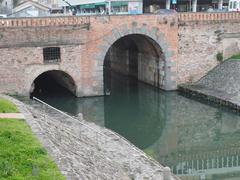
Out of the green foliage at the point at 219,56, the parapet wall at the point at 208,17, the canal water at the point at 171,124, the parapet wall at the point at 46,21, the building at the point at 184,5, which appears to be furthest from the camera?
the building at the point at 184,5

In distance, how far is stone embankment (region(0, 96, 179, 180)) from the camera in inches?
546

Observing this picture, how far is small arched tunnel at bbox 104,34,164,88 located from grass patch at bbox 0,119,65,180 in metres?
22.0

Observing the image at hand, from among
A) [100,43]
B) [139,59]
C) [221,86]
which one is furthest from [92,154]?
[139,59]

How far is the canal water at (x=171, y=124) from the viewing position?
2136 centimetres

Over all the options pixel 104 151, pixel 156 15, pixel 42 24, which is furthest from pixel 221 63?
pixel 104 151

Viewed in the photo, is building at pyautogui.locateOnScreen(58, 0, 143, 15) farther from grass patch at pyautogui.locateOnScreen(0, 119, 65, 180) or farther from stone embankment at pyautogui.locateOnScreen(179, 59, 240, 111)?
grass patch at pyautogui.locateOnScreen(0, 119, 65, 180)

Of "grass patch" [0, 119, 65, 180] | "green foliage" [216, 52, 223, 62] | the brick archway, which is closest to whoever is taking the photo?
"grass patch" [0, 119, 65, 180]

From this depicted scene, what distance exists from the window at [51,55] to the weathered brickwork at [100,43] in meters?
0.30

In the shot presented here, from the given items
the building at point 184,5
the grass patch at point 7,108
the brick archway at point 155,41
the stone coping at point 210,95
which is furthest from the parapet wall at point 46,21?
the building at point 184,5

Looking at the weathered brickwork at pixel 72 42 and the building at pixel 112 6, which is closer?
the weathered brickwork at pixel 72 42

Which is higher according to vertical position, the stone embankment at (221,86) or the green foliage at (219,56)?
the green foliage at (219,56)

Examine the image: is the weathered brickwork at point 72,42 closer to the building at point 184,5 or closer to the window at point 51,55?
the window at point 51,55

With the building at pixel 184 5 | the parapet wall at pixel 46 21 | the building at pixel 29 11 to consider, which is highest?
the building at pixel 184 5

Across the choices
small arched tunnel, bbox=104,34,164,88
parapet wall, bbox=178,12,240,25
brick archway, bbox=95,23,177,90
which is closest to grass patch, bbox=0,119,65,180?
brick archway, bbox=95,23,177,90
